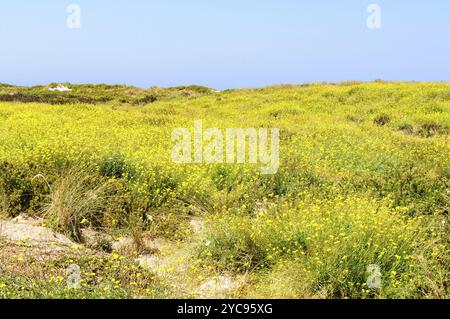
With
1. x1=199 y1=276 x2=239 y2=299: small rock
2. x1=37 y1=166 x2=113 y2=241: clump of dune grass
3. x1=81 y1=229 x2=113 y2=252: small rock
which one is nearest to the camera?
x1=199 y1=276 x2=239 y2=299: small rock

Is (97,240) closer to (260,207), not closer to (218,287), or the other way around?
(218,287)

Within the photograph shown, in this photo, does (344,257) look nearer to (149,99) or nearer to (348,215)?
(348,215)

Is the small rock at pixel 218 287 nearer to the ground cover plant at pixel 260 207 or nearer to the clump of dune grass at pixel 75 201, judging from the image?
the ground cover plant at pixel 260 207

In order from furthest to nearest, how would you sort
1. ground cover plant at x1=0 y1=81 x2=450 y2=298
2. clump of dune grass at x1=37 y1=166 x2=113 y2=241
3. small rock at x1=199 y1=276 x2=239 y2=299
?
clump of dune grass at x1=37 y1=166 x2=113 y2=241 < ground cover plant at x1=0 y1=81 x2=450 y2=298 < small rock at x1=199 y1=276 x2=239 y2=299

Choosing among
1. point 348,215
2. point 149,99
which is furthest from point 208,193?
point 149,99

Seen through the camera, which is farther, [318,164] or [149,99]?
[149,99]

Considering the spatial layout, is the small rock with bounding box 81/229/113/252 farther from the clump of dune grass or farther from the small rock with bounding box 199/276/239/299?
the small rock with bounding box 199/276/239/299

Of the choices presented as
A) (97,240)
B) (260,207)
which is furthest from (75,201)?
(260,207)

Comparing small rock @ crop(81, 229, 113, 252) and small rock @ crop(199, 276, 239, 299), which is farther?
small rock @ crop(81, 229, 113, 252)

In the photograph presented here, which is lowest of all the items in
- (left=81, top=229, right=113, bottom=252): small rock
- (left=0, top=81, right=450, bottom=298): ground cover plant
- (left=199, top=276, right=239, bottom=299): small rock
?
(left=199, top=276, right=239, bottom=299): small rock

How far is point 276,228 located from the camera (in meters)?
6.13

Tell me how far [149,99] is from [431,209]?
2892 cm

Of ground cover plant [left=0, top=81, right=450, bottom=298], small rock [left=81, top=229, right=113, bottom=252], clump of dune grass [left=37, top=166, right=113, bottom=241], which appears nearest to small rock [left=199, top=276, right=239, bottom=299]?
ground cover plant [left=0, top=81, right=450, bottom=298]

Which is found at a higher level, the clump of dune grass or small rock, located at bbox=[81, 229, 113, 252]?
the clump of dune grass
